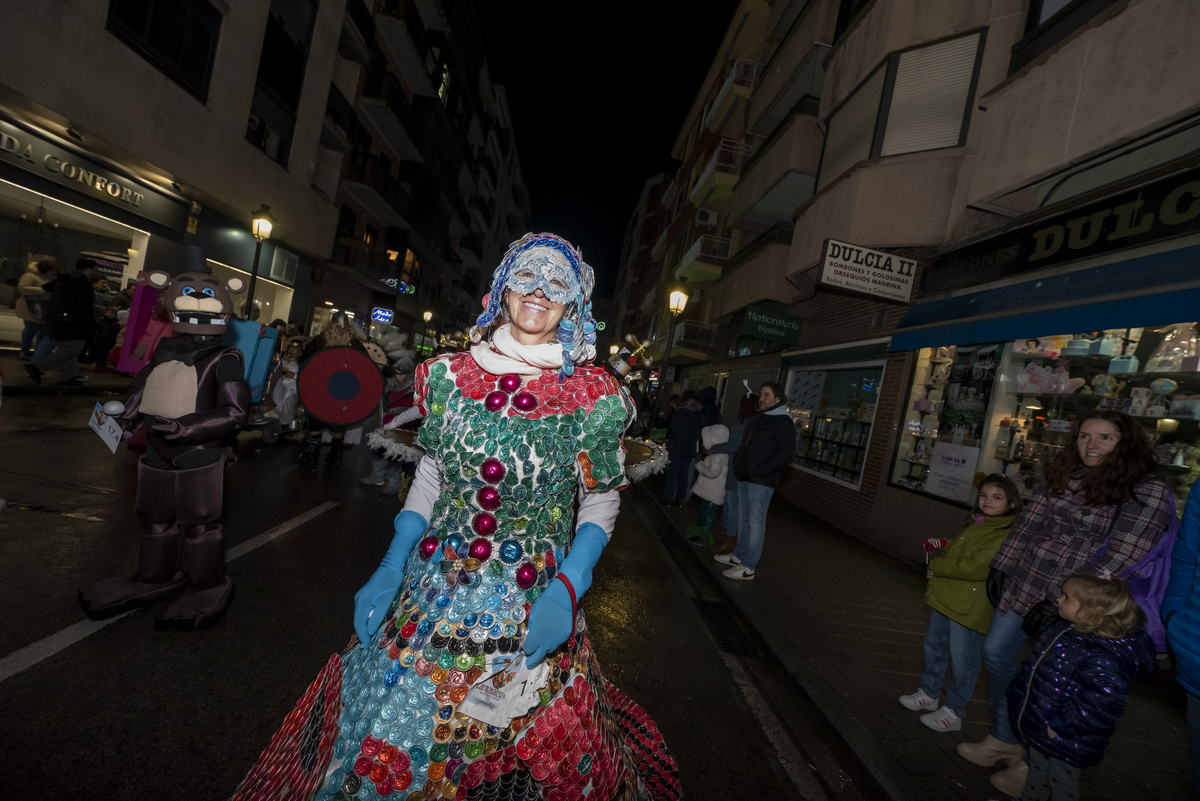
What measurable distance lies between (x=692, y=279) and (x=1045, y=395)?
1763 cm

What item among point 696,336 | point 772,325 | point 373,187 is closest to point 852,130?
point 772,325

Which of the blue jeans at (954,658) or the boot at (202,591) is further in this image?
the blue jeans at (954,658)

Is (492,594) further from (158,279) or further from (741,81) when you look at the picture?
(741,81)

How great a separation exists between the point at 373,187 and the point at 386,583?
24.6m

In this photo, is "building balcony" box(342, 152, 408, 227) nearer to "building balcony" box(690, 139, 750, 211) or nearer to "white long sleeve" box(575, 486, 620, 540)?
"building balcony" box(690, 139, 750, 211)

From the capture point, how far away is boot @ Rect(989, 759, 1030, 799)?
2.96 metres

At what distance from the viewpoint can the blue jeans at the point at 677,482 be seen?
30.9 ft

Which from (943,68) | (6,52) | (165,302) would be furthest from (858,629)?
(6,52)

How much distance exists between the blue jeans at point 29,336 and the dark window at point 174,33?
556 cm

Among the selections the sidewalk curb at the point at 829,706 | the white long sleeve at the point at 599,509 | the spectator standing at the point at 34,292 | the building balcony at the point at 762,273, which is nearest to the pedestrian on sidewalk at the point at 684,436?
the sidewalk curb at the point at 829,706

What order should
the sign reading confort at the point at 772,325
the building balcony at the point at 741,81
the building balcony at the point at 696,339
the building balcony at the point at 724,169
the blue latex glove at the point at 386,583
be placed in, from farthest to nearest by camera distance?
the building balcony at the point at 696,339, the building balcony at the point at 741,81, the building balcony at the point at 724,169, the sign reading confort at the point at 772,325, the blue latex glove at the point at 386,583

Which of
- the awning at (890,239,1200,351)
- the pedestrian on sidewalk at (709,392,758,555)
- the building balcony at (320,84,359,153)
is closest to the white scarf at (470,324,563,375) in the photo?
the pedestrian on sidewalk at (709,392,758,555)

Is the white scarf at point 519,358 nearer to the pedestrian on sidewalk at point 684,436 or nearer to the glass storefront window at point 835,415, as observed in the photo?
the pedestrian on sidewalk at point 684,436

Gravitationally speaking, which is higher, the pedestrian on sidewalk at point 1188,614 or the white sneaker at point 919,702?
the pedestrian on sidewalk at point 1188,614
